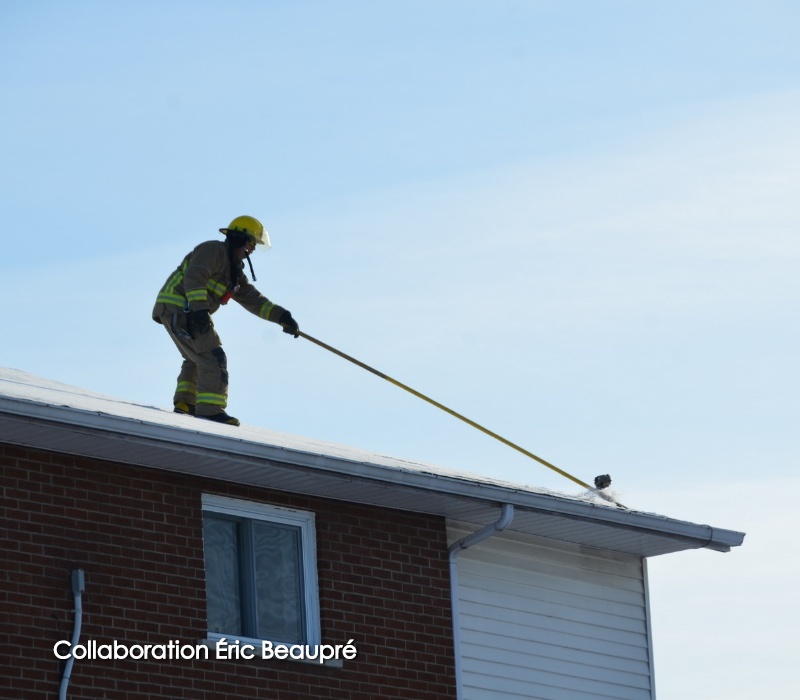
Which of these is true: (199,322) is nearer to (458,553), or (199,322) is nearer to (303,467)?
(303,467)

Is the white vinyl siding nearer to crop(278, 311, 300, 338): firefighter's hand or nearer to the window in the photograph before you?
the window

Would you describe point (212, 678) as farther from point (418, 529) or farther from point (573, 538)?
point (573, 538)

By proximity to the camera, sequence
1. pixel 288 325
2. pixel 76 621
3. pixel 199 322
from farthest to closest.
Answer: pixel 288 325 → pixel 199 322 → pixel 76 621

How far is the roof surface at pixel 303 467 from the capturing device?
13344 mm

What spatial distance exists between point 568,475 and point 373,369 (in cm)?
240

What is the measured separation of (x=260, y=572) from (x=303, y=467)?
39.3 inches

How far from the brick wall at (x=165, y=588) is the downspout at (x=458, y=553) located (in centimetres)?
8

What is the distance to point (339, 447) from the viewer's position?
16859 mm

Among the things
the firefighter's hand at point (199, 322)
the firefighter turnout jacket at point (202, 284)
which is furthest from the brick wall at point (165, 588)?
the firefighter turnout jacket at point (202, 284)

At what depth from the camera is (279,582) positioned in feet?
49.1

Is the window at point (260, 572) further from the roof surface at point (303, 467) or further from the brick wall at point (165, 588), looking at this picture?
the roof surface at point (303, 467)

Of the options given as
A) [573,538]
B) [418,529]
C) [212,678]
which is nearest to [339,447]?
[418,529]

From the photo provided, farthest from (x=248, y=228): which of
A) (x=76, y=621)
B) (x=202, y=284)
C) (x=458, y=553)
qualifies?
(x=76, y=621)

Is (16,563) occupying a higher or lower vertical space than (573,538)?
lower
